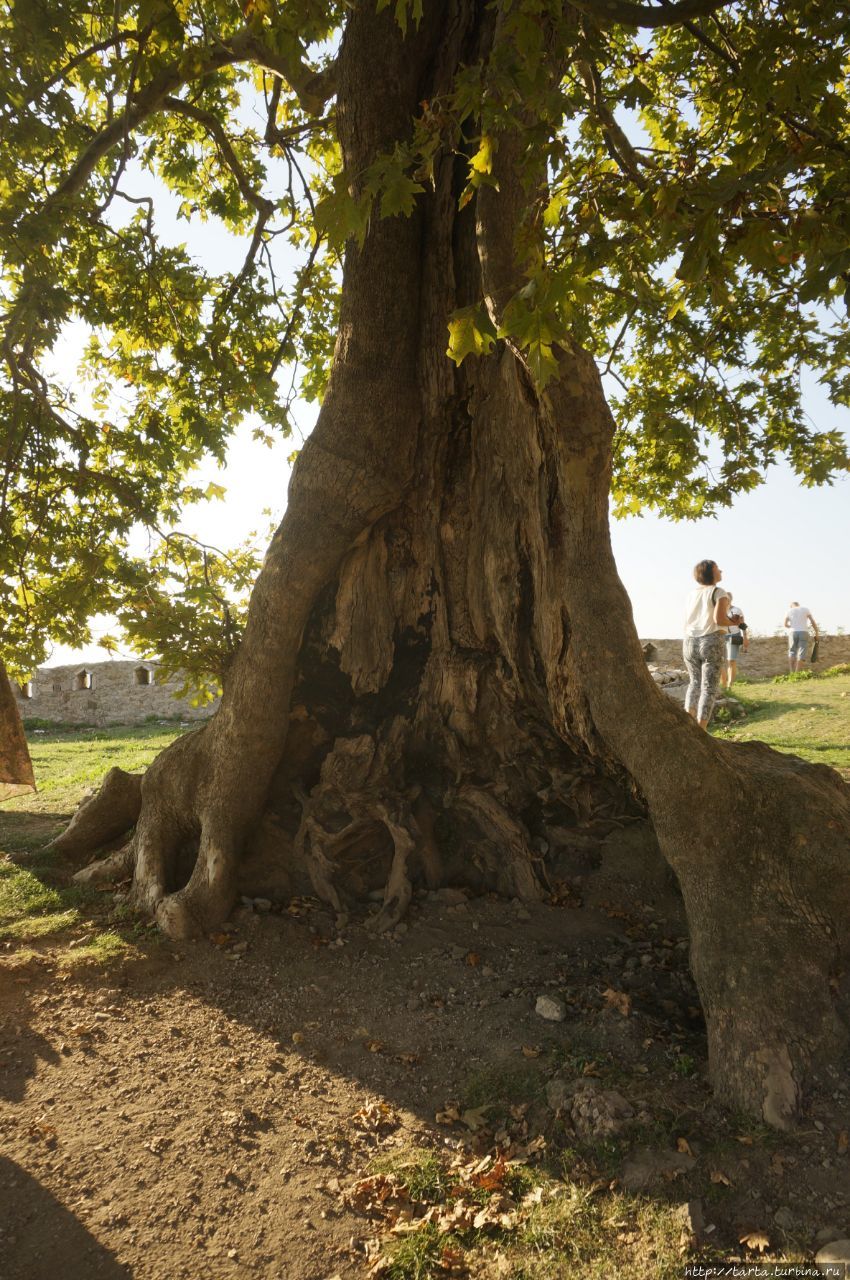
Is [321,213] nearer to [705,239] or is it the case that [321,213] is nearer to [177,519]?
[705,239]

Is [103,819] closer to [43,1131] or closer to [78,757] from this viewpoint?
[43,1131]

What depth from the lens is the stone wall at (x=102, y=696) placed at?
62.6 ft

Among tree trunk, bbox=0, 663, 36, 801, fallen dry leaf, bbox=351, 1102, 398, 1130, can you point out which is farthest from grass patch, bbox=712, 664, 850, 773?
tree trunk, bbox=0, 663, 36, 801

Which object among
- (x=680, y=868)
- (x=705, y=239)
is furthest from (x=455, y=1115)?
(x=705, y=239)

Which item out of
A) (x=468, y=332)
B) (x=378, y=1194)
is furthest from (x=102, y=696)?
(x=468, y=332)

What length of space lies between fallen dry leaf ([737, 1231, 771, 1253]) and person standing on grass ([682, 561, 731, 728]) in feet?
17.9

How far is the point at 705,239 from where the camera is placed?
2.49 metres

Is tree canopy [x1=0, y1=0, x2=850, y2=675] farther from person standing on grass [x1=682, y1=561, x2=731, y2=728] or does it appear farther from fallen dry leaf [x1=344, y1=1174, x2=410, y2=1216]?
fallen dry leaf [x1=344, y1=1174, x2=410, y2=1216]

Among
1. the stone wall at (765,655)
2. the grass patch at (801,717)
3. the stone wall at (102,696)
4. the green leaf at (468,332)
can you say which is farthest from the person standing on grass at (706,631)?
the stone wall at (102,696)

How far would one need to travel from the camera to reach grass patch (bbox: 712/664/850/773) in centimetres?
912

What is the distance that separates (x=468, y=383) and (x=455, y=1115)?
14.1 feet

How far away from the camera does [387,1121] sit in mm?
3287

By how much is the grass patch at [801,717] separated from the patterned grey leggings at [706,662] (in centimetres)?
44

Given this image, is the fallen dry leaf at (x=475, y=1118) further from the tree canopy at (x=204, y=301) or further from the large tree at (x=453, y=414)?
the tree canopy at (x=204, y=301)
